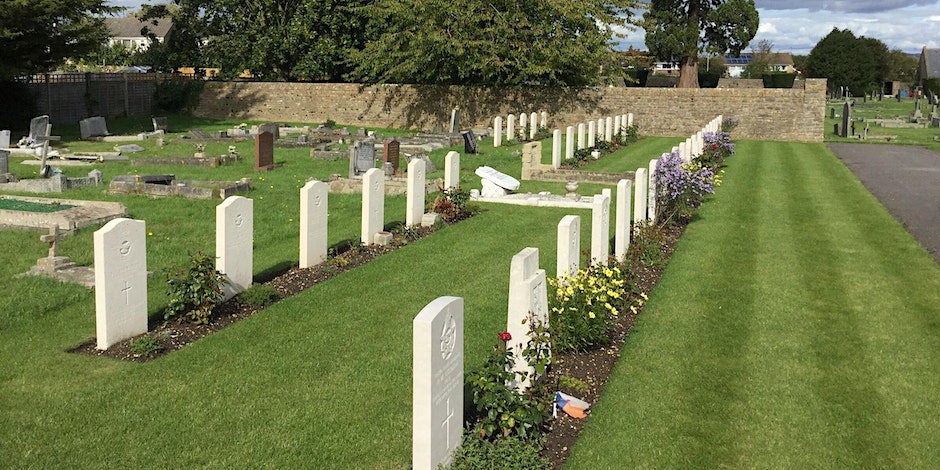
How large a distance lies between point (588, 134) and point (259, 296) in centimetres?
1945

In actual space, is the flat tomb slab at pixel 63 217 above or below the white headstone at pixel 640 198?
below

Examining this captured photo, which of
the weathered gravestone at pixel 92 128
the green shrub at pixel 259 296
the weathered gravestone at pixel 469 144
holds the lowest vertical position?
the green shrub at pixel 259 296

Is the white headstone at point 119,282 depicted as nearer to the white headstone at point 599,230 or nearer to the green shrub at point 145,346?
the green shrub at point 145,346

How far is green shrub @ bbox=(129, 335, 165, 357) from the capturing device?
7905mm

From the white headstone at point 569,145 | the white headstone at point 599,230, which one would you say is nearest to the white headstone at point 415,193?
the white headstone at point 599,230

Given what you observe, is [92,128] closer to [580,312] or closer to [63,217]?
[63,217]

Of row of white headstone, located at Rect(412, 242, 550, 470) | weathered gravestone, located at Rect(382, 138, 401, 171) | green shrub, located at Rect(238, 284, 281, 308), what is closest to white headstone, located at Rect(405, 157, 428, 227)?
green shrub, located at Rect(238, 284, 281, 308)

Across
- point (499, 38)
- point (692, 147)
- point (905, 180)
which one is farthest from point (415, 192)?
point (499, 38)

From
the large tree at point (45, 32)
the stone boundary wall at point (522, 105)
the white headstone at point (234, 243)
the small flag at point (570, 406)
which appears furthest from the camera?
the stone boundary wall at point (522, 105)

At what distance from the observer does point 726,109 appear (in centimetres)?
3688

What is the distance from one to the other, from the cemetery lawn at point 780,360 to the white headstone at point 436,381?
0.98 meters

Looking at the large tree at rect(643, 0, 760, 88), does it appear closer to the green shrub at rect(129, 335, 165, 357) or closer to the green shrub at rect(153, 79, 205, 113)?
the green shrub at rect(153, 79, 205, 113)

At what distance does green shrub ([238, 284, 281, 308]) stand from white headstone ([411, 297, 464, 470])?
4244 mm

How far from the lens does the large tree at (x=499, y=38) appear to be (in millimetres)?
34875
